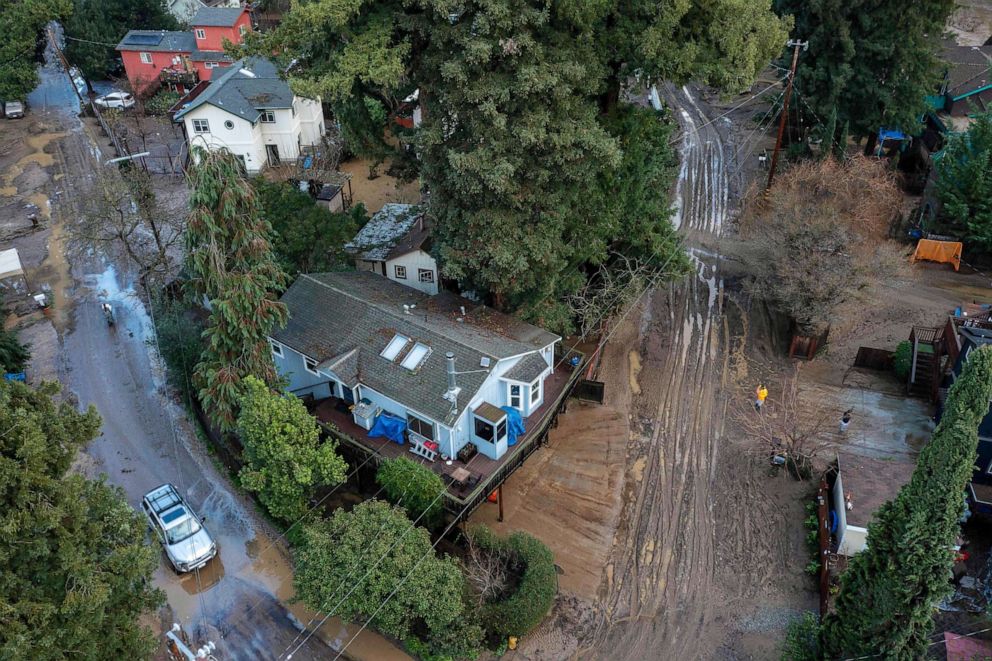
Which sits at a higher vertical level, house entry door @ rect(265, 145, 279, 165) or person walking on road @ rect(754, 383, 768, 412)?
house entry door @ rect(265, 145, 279, 165)

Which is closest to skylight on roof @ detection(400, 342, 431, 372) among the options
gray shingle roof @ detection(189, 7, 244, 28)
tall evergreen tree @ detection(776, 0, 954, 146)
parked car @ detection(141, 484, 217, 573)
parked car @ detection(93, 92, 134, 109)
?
parked car @ detection(141, 484, 217, 573)

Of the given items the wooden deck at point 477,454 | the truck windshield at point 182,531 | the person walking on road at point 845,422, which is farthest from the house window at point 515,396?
the person walking on road at point 845,422

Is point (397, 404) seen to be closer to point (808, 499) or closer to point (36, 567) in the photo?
point (36, 567)

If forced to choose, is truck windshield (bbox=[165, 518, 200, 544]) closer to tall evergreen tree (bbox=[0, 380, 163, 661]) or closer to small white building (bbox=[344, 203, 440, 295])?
tall evergreen tree (bbox=[0, 380, 163, 661])

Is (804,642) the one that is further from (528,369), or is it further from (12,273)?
(12,273)

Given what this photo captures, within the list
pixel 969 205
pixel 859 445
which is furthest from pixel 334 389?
pixel 969 205

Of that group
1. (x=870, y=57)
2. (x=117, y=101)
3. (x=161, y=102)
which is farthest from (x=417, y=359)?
(x=117, y=101)
